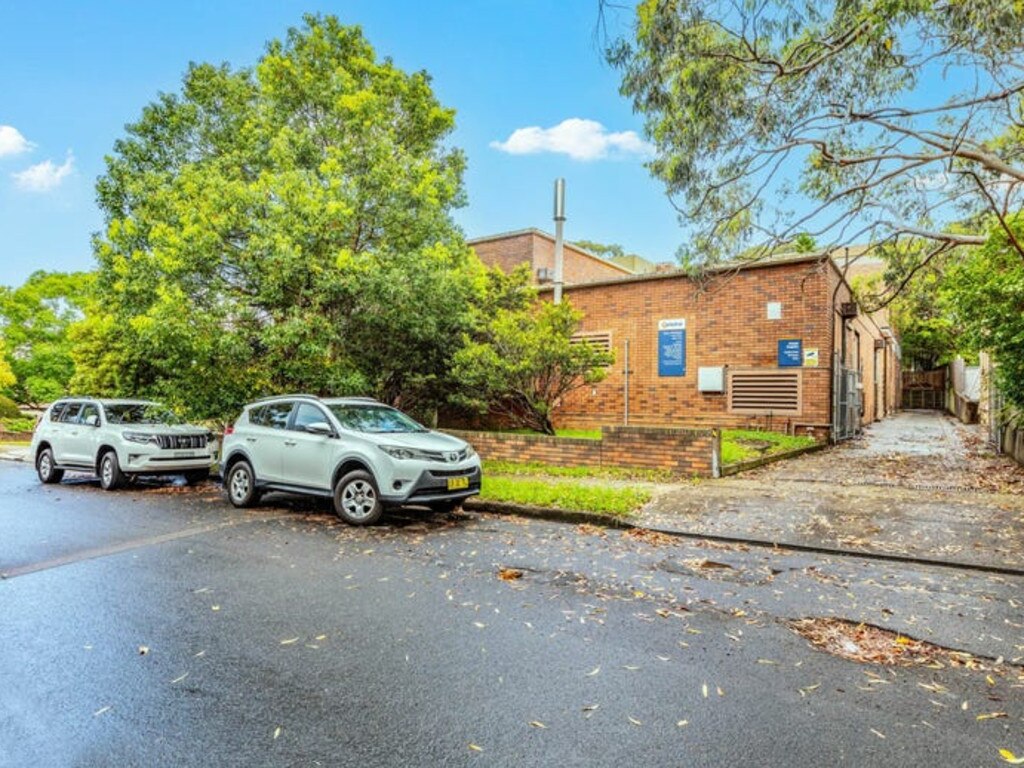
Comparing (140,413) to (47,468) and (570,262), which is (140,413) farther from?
(570,262)

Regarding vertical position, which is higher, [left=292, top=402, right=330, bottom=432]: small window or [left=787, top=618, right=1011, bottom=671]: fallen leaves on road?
[left=292, top=402, right=330, bottom=432]: small window

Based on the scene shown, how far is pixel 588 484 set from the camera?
9602 millimetres

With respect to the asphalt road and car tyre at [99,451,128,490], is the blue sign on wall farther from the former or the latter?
car tyre at [99,451,128,490]

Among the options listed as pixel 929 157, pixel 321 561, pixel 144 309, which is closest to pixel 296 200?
pixel 144 309

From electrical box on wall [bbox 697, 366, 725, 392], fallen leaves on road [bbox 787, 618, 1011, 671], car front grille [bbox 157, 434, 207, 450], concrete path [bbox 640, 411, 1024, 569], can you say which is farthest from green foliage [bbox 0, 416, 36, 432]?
fallen leaves on road [bbox 787, 618, 1011, 671]

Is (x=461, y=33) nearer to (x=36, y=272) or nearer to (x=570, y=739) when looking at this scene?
(x=570, y=739)

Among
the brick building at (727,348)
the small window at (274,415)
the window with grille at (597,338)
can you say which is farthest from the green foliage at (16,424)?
the brick building at (727,348)

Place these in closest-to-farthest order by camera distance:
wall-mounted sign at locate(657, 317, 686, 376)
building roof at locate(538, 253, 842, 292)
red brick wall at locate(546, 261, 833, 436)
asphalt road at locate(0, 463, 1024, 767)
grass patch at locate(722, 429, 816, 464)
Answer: asphalt road at locate(0, 463, 1024, 767)
grass patch at locate(722, 429, 816, 464)
building roof at locate(538, 253, 842, 292)
red brick wall at locate(546, 261, 833, 436)
wall-mounted sign at locate(657, 317, 686, 376)

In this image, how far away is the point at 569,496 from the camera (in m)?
8.43

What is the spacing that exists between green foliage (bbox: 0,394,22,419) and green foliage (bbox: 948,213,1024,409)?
3498cm

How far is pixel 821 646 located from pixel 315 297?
966 centimetres

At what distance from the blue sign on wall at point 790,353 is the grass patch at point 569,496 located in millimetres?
7516

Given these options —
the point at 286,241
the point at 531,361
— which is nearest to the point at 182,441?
the point at 286,241

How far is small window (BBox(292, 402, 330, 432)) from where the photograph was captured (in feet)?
27.5
